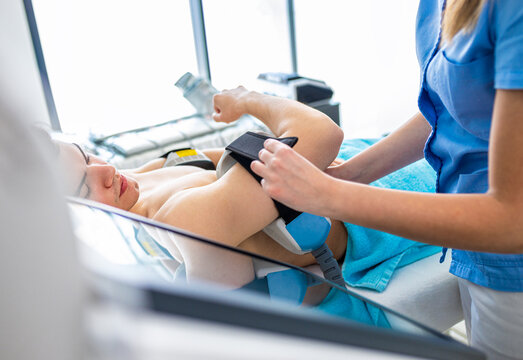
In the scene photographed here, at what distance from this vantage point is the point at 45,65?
2.49 m

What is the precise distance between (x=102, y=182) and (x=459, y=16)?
2.97 ft

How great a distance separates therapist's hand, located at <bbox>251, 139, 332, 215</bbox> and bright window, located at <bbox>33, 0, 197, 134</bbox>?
6.46ft

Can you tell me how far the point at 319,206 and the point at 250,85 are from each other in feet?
8.84

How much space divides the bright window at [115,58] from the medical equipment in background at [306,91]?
97 cm

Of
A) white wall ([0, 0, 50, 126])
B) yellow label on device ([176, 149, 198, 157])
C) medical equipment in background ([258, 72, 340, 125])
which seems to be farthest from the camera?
medical equipment in background ([258, 72, 340, 125])

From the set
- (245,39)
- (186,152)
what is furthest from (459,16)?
(245,39)

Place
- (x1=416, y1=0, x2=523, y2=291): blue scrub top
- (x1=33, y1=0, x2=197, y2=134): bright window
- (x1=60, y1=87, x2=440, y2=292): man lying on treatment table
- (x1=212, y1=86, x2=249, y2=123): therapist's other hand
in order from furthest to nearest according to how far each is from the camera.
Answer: (x1=33, y1=0, x2=197, y2=134): bright window → (x1=212, y1=86, x2=249, y2=123): therapist's other hand → (x1=60, y1=87, x2=440, y2=292): man lying on treatment table → (x1=416, y1=0, x2=523, y2=291): blue scrub top

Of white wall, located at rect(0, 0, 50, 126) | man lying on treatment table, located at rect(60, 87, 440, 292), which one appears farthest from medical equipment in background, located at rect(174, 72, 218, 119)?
white wall, located at rect(0, 0, 50, 126)

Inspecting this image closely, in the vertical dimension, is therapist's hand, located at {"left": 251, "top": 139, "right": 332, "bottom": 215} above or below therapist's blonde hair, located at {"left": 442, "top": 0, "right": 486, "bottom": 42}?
below

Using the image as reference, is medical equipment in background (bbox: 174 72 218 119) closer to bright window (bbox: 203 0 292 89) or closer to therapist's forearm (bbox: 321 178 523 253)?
bright window (bbox: 203 0 292 89)

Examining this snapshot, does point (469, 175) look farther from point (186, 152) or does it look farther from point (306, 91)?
point (306, 91)

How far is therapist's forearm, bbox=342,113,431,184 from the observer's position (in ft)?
3.55

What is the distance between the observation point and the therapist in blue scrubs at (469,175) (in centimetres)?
62

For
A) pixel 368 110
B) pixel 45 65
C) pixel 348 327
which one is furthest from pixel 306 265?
pixel 368 110
